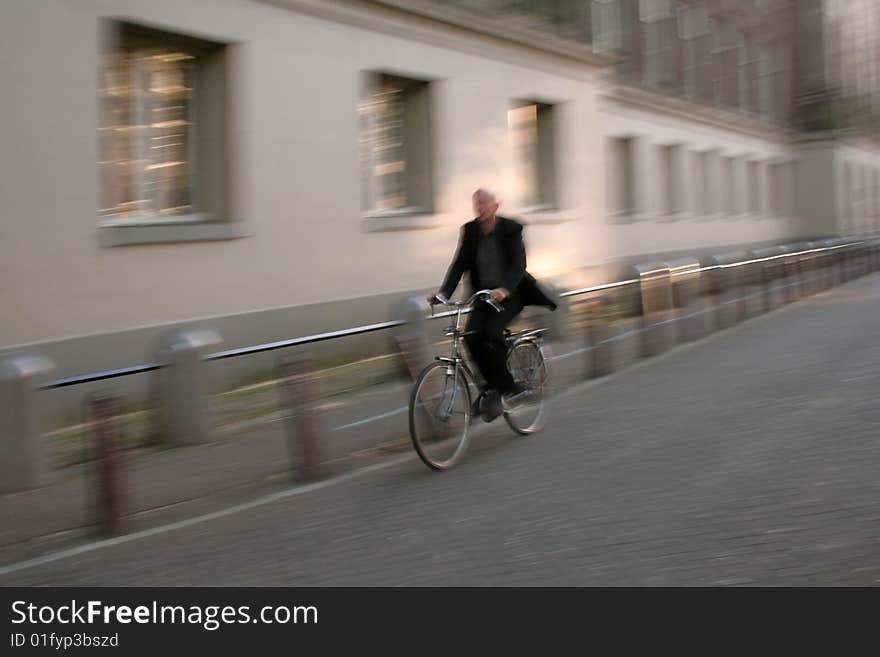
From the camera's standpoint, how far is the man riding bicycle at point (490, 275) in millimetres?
8227

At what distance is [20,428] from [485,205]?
337 centimetres

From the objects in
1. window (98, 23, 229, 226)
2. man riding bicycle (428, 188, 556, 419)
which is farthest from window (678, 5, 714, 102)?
man riding bicycle (428, 188, 556, 419)

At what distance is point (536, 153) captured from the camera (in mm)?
20109

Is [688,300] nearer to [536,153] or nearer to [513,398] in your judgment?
[536,153]

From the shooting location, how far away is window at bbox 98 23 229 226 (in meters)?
11.5

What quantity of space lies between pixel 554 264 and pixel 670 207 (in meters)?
11.7

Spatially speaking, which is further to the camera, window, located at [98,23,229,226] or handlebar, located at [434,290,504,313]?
window, located at [98,23,229,226]

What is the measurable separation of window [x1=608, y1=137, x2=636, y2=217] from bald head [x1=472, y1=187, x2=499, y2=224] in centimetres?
1894

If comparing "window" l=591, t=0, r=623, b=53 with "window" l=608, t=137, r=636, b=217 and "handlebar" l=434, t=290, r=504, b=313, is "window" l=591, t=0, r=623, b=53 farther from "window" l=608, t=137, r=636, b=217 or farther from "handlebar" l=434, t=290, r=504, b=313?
"handlebar" l=434, t=290, r=504, b=313

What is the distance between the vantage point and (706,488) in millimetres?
6684

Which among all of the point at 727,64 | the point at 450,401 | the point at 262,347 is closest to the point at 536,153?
the point at 450,401

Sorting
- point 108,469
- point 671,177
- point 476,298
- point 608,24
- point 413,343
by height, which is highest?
point 608,24

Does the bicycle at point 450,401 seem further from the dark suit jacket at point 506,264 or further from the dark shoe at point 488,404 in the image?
the dark suit jacket at point 506,264
